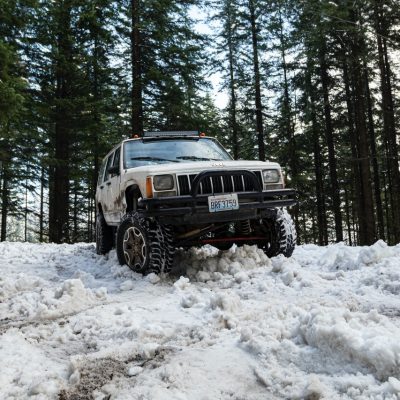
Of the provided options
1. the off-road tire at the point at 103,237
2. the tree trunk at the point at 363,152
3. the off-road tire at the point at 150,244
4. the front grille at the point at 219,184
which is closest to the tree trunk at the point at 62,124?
the off-road tire at the point at 103,237

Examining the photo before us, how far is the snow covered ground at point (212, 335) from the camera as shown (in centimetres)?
214

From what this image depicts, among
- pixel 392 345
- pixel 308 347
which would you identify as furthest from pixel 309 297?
pixel 392 345

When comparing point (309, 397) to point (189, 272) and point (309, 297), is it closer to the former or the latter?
point (309, 297)

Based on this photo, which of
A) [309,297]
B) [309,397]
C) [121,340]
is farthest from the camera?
[309,297]

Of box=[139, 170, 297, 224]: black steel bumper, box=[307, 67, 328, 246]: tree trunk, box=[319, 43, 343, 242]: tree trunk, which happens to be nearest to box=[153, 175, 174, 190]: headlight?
box=[139, 170, 297, 224]: black steel bumper

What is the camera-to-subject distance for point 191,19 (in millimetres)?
16906

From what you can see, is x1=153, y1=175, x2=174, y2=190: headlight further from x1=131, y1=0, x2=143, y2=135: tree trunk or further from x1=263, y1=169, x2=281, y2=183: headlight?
x1=131, y1=0, x2=143, y2=135: tree trunk

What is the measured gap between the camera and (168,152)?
249 inches

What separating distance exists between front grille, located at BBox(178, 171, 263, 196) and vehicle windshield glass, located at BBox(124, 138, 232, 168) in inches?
38.6

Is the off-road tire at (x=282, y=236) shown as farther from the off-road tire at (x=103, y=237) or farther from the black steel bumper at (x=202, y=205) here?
the off-road tire at (x=103, y=237)

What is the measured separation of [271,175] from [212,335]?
10.6 feet

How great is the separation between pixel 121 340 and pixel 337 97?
2035 cm

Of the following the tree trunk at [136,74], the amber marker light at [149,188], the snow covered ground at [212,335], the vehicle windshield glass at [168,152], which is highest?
the tree trunk at [136,74]

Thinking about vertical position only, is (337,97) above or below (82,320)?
above
